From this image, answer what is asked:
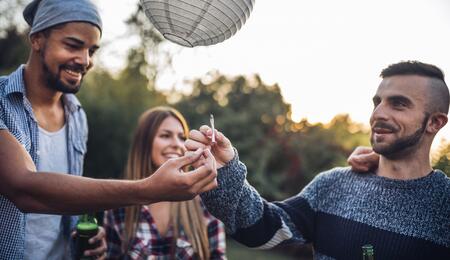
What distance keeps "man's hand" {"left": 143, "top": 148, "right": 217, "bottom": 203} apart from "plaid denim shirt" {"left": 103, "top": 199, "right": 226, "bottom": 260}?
1.31 meters

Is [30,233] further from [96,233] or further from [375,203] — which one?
[375,203]

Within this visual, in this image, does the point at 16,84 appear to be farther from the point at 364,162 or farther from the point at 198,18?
the point at 364,162

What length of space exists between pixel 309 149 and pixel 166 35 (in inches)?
252

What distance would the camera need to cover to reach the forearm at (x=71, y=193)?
1709 mm

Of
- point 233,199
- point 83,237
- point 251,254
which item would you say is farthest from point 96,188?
point 251,254

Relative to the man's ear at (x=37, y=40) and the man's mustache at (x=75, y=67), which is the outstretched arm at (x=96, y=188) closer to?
the man's mustache at (x=75, y=67)

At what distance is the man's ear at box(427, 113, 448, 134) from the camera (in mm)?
2292

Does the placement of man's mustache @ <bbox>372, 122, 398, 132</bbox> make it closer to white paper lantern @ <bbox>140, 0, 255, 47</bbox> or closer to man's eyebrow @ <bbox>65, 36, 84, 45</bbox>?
white paper lantern @ <bbox>140, 0, 255, 47</bbox>

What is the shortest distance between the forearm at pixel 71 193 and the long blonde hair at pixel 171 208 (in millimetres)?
1286

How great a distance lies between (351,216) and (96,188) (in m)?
A: 1.43

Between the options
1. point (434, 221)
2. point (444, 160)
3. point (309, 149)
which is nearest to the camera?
point (434, 221)

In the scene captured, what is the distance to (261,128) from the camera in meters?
8.83

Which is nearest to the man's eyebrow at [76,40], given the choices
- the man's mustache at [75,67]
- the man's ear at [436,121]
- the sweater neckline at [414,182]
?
the man's mustache at [75,67]

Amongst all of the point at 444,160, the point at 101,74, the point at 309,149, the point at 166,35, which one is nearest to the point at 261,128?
Result: the point at 309,149
